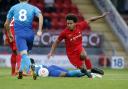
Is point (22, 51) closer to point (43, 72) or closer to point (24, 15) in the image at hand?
point (24, 15)

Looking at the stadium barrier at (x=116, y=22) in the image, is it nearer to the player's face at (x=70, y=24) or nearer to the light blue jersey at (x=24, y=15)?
the player's face at (x=70, y=24)

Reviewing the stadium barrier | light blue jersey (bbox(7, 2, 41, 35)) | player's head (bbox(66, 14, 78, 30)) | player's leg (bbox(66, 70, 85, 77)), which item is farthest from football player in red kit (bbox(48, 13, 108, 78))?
the stadium barrier

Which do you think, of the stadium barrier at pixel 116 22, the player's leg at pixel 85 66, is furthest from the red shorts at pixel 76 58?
the stadium barrier at pixel 116 22

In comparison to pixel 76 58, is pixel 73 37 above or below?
above

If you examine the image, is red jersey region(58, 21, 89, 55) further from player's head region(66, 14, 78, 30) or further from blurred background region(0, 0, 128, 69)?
blurred background region(0, 0, 128, 69)

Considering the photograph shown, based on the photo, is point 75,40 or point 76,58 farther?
point 76,58

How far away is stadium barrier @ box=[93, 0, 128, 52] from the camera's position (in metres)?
27.7

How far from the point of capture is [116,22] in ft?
92.6

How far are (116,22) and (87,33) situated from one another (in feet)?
6.69

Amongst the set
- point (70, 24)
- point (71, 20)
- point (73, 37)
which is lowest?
point (73, 37)

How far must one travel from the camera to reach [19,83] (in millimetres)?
13820

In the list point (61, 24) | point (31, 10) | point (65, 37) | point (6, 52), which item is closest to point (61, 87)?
point (31, 10)

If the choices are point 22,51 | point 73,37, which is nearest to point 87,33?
point 73,37

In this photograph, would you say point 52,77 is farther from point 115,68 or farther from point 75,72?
point 115,68
